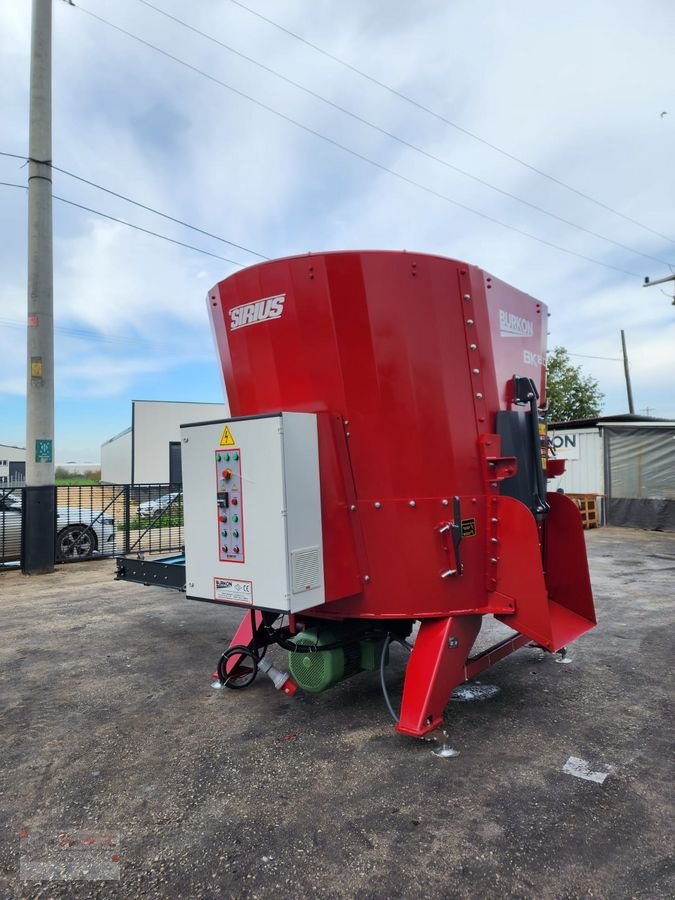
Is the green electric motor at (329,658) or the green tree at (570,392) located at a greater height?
the green tree at (570,392)

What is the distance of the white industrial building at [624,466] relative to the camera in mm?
13930

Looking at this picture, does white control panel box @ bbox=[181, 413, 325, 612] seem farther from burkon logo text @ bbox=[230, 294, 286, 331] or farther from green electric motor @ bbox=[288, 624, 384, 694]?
burkon logo text @ bbox=[230, 294, 286, 331]

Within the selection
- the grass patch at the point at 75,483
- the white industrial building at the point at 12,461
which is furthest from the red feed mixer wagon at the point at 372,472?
the white industrial building at the point at 12,461

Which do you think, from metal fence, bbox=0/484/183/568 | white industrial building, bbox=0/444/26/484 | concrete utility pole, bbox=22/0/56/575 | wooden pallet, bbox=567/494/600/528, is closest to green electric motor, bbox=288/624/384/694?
metal fence, bbox=0/484/183/568

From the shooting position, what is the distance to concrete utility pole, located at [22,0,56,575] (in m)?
8.87

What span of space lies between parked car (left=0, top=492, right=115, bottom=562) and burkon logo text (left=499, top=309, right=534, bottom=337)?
8.48m

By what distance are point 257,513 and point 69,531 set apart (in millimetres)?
8095

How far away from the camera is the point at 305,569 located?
3162mm

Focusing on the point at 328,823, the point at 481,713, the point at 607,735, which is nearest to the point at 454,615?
the point at 481,713

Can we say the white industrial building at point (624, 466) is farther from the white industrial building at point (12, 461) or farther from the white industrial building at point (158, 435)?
the white industrial building at point (12, 461)

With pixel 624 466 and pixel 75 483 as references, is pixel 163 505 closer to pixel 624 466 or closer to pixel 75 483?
pixel 75 483

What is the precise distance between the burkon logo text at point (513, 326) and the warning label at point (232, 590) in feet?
7.61

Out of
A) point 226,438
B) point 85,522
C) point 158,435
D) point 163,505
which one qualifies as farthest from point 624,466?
point 158,435

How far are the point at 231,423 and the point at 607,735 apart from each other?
2.93m
